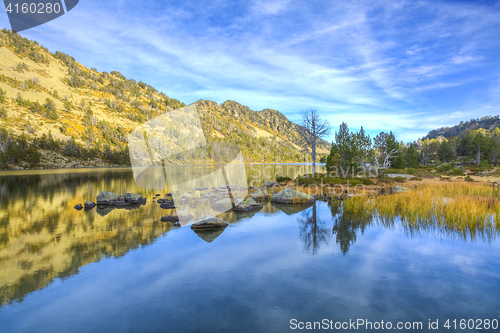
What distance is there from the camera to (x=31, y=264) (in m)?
10.4

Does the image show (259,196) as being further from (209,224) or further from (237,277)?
(237,277)

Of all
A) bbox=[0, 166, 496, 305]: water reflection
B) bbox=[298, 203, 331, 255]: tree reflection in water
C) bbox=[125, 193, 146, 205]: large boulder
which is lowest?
bbox=[298, 203, 331, 255]: tree reflection in water

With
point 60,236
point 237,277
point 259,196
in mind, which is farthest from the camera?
point 259,196

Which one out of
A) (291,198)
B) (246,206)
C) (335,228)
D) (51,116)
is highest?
(51,116)

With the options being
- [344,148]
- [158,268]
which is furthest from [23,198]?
[344,148]

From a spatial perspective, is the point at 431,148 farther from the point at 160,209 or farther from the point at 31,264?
the point at 31,264

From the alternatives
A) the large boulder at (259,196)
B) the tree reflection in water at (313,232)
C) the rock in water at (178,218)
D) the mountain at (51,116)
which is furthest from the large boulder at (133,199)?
the mountain at (51,116)

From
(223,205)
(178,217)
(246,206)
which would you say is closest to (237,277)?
(178,217)

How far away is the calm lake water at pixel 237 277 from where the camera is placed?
6773mm

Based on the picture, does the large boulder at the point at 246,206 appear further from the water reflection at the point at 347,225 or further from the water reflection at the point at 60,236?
the water reflection at the point at 347,225

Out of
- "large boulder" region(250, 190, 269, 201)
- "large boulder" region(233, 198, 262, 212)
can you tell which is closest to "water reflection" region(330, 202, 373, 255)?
"large boulder" region(233, 198, 262, 212)

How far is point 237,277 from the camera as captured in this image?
9.27 m

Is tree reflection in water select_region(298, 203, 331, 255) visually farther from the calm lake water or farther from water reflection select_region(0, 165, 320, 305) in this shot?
water reflection select_region(0, 165, 320, 305)

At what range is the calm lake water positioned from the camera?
22.2ft
